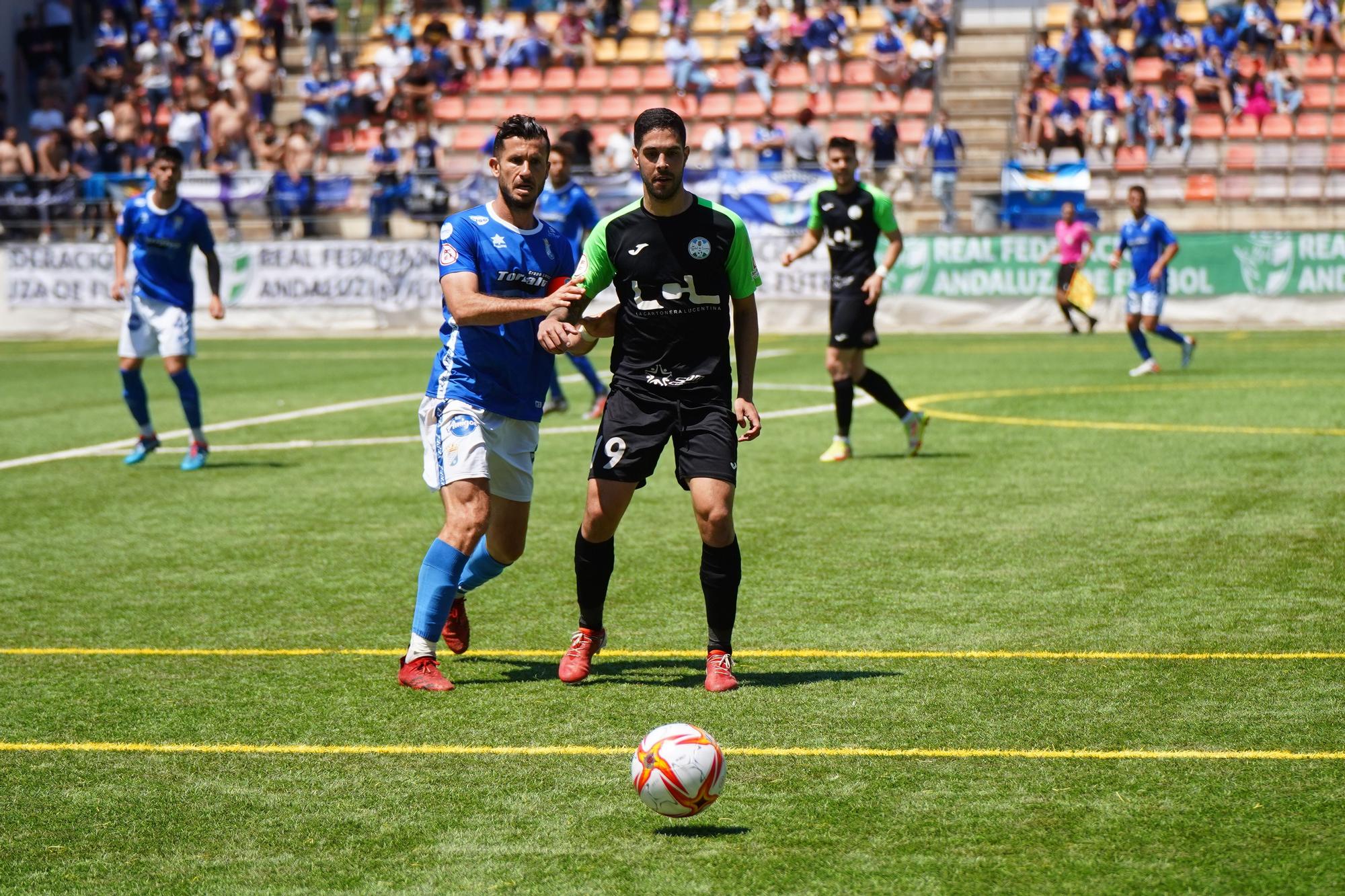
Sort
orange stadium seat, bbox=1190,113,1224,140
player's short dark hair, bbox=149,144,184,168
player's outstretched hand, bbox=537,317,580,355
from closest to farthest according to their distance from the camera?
player's outstretched hand, bbox=537,317,580,355 < player's short dark hair, bbox=149,144,184,168 < orange stadium seat, bbox=1190,113,1224,140

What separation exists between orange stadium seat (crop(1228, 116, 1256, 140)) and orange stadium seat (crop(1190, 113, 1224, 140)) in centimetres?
16

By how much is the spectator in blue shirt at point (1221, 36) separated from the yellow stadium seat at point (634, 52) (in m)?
11.2

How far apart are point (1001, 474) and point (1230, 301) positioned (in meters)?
17.2

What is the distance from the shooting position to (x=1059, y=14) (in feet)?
112

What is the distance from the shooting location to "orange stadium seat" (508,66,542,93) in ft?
118

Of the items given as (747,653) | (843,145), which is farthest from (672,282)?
(843,145)

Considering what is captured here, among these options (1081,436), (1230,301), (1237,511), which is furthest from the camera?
(1230,301)

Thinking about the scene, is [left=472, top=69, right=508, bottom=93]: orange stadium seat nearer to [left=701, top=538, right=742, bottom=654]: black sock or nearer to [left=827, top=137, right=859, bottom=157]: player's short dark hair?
[left=827, top=137, right=859, bottom=157]: player's short dark hair

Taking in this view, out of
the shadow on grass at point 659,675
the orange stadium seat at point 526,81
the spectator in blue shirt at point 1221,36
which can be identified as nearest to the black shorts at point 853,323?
the shadow on grass at point 659,675

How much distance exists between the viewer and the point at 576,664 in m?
6.86

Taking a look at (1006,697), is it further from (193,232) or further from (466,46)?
(466,46)

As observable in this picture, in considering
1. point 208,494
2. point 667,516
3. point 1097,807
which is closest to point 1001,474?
point 667,516

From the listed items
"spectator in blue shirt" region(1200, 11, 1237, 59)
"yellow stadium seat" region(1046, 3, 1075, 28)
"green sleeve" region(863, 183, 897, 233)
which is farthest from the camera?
"yellow stadium seat" region(1046, 3, 1075, 28)

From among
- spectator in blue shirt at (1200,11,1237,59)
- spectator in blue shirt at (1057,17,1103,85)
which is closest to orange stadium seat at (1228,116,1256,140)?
spectator in blue shirt at (1200,11,1237,59)
